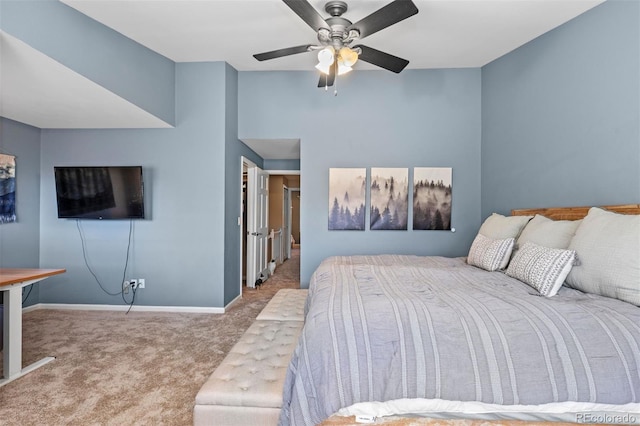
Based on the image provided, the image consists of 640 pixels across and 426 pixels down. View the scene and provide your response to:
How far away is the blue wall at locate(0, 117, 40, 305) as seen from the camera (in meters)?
3.38

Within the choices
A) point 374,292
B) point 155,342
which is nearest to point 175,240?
point 155,342

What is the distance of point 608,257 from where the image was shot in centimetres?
161

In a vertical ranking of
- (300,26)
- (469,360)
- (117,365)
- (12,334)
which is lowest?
(117,365)

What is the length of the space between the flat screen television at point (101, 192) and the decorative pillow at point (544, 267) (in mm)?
3746

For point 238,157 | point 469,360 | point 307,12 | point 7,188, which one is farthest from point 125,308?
point 469,360

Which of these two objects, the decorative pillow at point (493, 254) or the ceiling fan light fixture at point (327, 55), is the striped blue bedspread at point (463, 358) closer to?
the decorative pillow at point (493, 254)

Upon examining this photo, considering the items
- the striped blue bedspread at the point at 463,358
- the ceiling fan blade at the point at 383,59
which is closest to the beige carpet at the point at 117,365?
the striped blue bedspread at the point at 463,358

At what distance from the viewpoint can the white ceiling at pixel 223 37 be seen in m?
2.46

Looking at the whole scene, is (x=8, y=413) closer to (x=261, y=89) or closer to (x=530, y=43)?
(x=261, y=89)

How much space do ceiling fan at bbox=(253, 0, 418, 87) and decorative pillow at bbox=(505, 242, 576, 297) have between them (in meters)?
1.70

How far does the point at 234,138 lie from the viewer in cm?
391

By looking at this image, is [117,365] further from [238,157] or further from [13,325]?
[238,157]

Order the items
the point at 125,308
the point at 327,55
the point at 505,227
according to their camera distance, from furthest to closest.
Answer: the point at 125,308, the point at 505,227, the point at 327,55

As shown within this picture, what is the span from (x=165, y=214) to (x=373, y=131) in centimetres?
279
